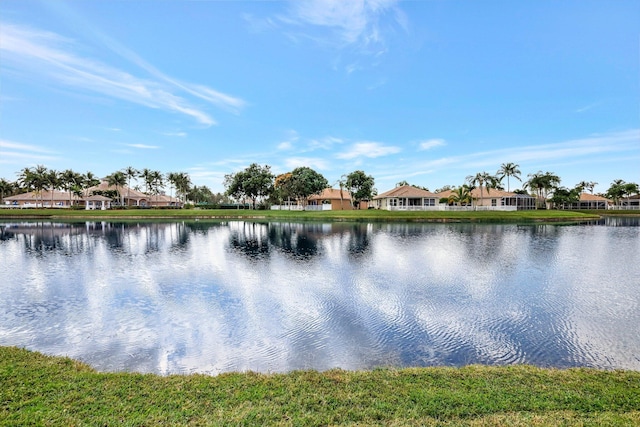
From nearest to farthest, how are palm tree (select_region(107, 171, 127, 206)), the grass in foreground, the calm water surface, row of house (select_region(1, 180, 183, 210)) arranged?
the grass in foreground
the calm water surface
row of house (select_region(1, 180, 183, 210))
palm tree (select_region(107, 171, 127, 206))

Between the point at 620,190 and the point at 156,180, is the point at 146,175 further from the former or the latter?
the point at 620,190

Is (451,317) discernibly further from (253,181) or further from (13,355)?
(253,181)

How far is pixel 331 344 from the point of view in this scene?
812 centimetres

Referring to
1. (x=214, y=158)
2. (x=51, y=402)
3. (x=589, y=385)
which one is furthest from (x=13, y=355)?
(x=214, y=158)

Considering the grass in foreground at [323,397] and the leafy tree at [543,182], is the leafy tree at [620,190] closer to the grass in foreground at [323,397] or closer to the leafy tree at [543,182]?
the leafy tree at [543,182]

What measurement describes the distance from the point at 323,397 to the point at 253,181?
71.7 m

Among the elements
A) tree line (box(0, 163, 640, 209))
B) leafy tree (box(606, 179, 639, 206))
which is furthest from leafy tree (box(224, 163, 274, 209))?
leafy tree (box(606, 179, 639, 206))

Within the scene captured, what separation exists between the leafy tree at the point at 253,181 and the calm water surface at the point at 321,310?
54889 millimetres

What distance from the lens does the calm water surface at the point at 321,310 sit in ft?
24.8

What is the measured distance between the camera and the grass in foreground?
14.5 ft

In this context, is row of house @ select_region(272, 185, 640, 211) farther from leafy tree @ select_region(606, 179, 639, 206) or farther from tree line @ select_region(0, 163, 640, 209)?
leafy tree @ select_region(606, 179, 639, 206)

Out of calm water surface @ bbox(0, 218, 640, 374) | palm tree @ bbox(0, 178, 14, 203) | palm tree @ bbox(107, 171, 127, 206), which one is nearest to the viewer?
calm water surface @ bbox(0, 218, 640, 374)

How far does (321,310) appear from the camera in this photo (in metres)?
10.7

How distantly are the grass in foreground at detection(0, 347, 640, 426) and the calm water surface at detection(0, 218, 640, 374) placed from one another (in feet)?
4.25
